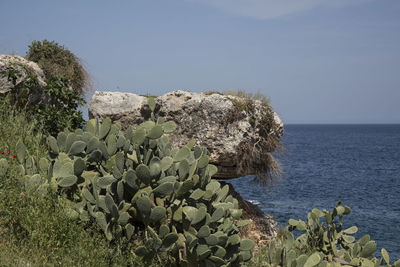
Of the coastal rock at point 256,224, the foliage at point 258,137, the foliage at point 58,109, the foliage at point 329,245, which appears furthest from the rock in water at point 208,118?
the foliage at point 329,245

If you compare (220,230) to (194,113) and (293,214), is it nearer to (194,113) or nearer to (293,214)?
(194,113)

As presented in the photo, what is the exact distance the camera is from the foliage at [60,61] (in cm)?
1032

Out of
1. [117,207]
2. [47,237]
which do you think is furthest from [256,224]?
[47,237]

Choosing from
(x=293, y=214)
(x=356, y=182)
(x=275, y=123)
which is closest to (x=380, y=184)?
(x=356, y=182)

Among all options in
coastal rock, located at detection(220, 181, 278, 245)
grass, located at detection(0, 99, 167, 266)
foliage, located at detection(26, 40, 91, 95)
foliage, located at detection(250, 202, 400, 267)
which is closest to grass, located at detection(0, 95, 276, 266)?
grass, located at detection(0, 99, 167, 266)

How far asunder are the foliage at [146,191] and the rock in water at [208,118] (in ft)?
8.71

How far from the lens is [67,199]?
5.12 metres

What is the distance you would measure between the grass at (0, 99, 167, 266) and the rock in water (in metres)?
3.50

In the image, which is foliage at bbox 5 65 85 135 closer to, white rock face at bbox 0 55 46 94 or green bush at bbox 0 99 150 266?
white rock face at bbox 0 55 46 94

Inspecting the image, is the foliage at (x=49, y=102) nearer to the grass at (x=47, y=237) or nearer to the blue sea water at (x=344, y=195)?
the grass at (x=47, y=237)

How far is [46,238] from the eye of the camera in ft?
14.8

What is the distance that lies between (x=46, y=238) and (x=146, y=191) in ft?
3.90

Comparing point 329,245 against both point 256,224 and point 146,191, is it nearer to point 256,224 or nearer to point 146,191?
point 256,224

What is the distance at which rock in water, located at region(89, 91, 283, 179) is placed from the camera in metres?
8.27
